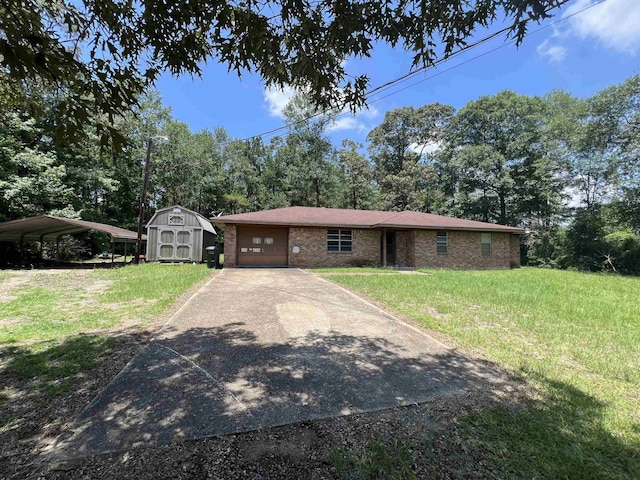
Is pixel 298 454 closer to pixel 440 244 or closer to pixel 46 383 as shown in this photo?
pixel 46 383

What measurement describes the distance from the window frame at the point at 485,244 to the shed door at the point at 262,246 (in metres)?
11.2

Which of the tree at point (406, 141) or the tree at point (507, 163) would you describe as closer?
the tree at point (507, 163)

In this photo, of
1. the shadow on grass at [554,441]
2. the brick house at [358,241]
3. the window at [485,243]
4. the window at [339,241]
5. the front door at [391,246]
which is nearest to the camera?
the shadow on grass at [554,441]

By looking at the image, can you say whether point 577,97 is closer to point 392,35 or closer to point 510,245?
point 510,245

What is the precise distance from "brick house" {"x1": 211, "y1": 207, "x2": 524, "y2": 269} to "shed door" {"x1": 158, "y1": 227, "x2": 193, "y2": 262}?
434cm

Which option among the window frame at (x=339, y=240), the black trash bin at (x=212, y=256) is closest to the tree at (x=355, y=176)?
the window frame at (x=339, y=240)

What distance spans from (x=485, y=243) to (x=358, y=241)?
24.9ft

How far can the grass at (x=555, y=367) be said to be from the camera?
2246mm

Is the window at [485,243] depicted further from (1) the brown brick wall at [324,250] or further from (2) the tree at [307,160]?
(2) the tree at [307,160]

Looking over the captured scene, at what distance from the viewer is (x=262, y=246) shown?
1623cm

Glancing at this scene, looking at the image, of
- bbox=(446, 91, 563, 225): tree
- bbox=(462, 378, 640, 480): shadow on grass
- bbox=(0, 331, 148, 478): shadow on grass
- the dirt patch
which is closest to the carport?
bbox=(0, 331, 148, 478): shadow on grass

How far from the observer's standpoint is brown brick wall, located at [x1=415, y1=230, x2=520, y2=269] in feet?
55.6

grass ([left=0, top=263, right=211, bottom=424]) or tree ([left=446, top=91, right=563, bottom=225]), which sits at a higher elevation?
tree ([left=446, top=91, right=563, bottom=225])

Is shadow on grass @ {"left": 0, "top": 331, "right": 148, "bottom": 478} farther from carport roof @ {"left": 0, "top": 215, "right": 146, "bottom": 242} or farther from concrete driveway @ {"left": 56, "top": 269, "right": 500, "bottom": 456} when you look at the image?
carport roof @ {"left": 0, "top": 215, "right": 146, "bottom": 242}
